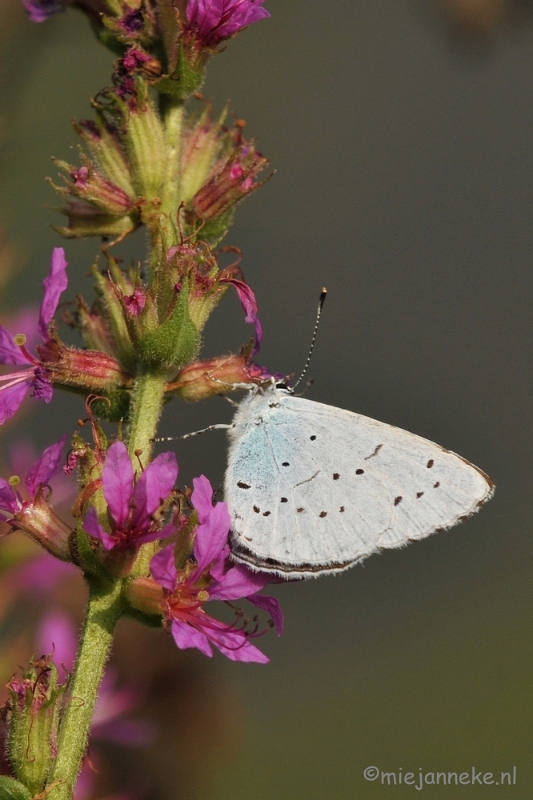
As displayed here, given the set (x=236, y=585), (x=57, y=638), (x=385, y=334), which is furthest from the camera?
(x=385, y=334)

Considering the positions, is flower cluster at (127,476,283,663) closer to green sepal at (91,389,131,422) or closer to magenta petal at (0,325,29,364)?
green sepal at (91,389,131,422)

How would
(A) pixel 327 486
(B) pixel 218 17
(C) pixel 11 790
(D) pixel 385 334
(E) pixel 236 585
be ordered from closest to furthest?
(C) pixel 11 790, (E) pixel 236 585, (B) pixel 218 17, (A) pixel 327 486, (D) pixel 385 334

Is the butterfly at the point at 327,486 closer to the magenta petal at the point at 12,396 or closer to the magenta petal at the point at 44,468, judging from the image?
the magenta petal at the point at 44,468

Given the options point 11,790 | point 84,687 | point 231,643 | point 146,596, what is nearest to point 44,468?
point 146,596

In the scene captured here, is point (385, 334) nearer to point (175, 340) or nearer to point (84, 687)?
point (175, 340)

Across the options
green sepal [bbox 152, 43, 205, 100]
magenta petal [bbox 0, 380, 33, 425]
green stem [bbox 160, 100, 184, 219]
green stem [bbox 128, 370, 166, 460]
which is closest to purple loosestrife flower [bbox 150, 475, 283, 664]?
green stem [bbox 128, 370, 166, 460]

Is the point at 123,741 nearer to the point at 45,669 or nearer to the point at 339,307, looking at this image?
the point at 45,669

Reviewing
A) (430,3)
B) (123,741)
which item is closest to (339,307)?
(430,3)
